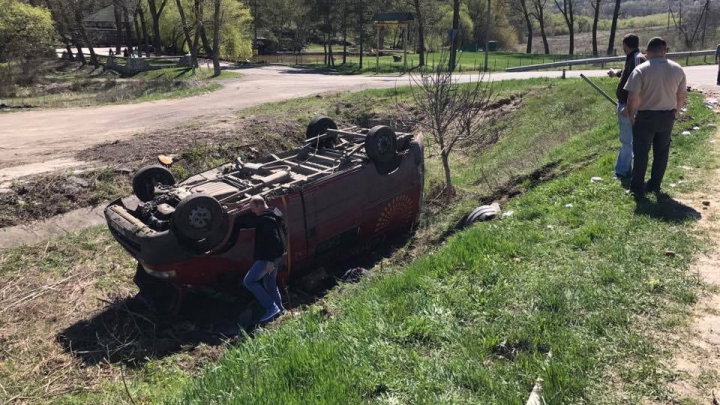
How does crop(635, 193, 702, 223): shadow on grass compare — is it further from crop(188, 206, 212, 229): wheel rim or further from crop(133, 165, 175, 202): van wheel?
crop(133, 165, 175, 202): van wheel

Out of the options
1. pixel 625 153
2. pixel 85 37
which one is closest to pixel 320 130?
pixel 625 153

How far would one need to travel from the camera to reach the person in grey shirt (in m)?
6.65

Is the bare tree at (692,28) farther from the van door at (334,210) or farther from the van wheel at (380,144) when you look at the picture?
the van door at (334,210)

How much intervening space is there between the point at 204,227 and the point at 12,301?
10.9 ft

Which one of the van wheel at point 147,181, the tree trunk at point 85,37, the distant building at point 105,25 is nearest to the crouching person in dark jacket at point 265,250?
the van wheel at point 147,181

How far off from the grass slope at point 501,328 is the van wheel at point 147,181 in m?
3.32

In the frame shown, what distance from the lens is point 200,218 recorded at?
6.20m

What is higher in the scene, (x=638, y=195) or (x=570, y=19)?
(x=570, y=19)

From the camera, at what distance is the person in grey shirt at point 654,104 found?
6648 mm

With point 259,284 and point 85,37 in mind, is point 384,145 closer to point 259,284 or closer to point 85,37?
point 259,284

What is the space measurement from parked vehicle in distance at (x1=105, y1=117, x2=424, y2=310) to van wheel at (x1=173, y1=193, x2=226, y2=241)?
11 millimetres

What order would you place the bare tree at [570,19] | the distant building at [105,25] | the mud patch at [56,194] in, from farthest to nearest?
the distant building at [105,25], the bare tree at [570,19], the mud patch at [56,194]

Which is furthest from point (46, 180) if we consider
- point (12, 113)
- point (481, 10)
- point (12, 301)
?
point (481, 10)

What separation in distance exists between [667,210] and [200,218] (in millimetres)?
5523
